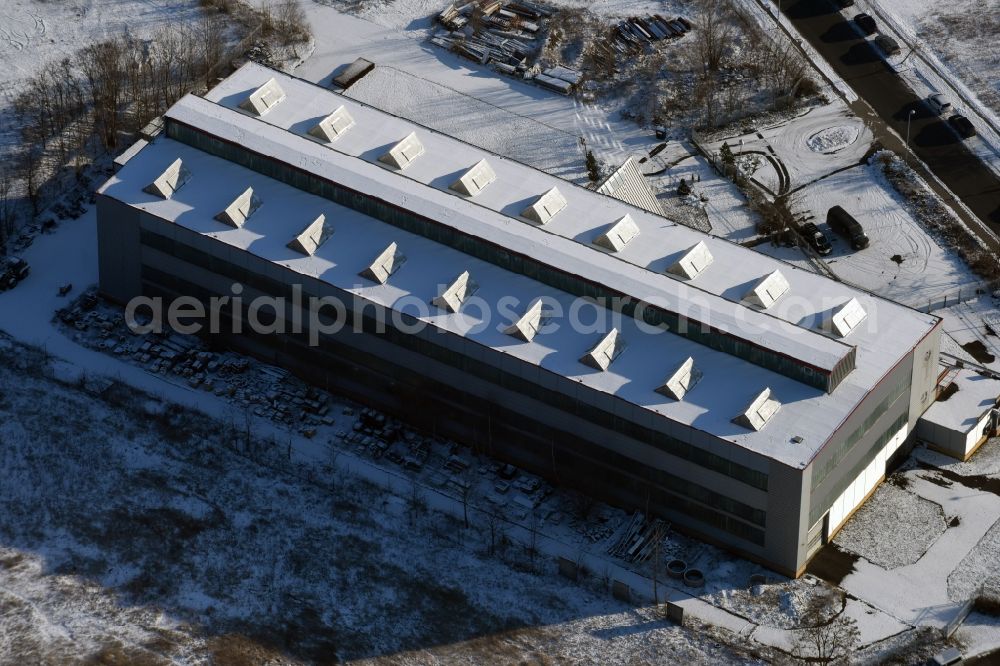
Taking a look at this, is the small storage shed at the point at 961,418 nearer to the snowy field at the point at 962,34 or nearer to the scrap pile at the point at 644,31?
the snowy field at the point at 962,34

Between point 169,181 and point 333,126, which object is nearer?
point 169,181

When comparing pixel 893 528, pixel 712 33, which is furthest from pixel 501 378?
pixel 712 33

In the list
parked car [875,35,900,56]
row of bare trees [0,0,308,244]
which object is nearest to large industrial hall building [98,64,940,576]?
row of bare trees [0,0,308,244]

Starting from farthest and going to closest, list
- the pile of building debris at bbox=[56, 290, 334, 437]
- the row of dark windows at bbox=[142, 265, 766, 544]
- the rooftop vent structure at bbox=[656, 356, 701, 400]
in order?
the pile of building debris at bbox=[56, 290, 334, 437] < the row of dark windows at bbox=[142, 265, 766, 544] < the rooftop vent structure at bbox=[656, 356, 701, 400]

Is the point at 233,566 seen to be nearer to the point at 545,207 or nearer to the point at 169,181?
the point at 169,181

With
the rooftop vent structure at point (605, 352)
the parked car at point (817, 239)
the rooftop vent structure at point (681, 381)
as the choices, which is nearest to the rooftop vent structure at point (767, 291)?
the rooftop vent structure at point (681, 381)

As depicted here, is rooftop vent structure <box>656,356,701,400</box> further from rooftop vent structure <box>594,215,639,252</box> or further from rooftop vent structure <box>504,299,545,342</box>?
rooftop vent structure <box>594,215,639,252</box>
